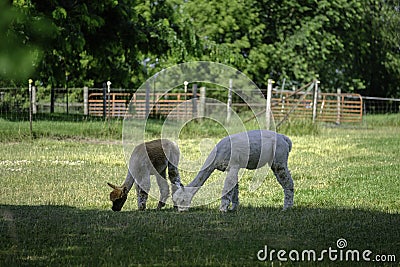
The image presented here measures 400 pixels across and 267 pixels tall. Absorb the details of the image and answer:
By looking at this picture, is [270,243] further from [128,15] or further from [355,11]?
[355,11]

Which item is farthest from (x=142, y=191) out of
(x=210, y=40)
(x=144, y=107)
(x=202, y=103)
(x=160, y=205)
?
(x=210, y=40)

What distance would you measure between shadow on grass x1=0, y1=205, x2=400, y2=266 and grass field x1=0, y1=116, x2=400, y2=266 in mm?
12

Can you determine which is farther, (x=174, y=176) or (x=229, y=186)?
(x=174, y=176)

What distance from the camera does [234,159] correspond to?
9.38 metres

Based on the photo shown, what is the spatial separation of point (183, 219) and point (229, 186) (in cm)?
94

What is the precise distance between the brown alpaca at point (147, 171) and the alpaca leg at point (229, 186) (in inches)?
30.1

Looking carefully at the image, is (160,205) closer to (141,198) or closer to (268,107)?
(141,198)

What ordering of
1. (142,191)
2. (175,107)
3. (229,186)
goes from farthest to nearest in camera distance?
(175,107) < (142,191) < (229,186)

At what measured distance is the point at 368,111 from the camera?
39.4m

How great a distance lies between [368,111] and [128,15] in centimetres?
1911

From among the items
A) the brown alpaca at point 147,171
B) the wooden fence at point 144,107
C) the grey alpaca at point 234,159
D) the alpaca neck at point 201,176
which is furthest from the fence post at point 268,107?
the alpaca neck at point 201,176

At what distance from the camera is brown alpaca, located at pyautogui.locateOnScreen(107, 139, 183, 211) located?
9606 mm

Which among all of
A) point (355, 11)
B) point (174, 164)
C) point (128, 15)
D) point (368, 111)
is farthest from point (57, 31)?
point (355, 11)

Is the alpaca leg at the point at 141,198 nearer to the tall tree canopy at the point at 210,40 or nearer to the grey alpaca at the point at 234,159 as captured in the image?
the grey alpaca at the point at 234,159
